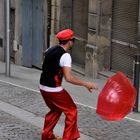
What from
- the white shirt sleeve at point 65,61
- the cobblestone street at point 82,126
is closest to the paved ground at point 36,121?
the cobblestone street at point 82,126

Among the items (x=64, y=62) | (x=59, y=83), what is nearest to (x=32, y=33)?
(x=59, y=83)

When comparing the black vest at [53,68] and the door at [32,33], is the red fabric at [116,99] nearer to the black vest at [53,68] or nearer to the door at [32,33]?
the black vest at [53,68]

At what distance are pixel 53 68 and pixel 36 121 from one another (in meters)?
1.93

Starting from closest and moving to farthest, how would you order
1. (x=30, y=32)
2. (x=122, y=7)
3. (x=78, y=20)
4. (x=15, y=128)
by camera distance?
(x=15, y=128) < (x=122, y=7) < (x=78, y=20) < (x=30, y=32)

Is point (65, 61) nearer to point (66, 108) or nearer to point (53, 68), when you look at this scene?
point (53, 68)

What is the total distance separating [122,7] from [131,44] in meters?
1.10

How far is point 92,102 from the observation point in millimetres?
10297

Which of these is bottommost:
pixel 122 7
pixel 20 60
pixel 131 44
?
pixel 20 60

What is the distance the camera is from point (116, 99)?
7008 millimetres

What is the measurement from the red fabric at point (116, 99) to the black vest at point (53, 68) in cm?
67

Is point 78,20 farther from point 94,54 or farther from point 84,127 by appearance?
point 84,127

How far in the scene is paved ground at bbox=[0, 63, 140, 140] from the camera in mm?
7645

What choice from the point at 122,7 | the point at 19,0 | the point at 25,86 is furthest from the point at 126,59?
the point at 19,0

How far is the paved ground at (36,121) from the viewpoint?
25.1 feet
